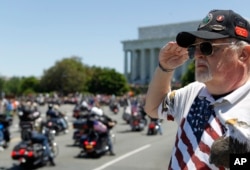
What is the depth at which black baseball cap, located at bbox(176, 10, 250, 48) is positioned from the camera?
2.08 m

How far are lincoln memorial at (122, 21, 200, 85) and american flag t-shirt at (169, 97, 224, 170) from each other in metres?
104

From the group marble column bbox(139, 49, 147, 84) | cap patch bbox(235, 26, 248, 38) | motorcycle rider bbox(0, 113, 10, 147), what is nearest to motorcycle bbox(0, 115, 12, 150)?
motorcycle rider bbox(0, 113, 10, 147)

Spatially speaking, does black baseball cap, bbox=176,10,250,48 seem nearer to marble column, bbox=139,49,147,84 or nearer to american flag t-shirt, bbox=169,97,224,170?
american flag t-shirt, bbox=169,97,224,170

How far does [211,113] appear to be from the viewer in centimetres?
209

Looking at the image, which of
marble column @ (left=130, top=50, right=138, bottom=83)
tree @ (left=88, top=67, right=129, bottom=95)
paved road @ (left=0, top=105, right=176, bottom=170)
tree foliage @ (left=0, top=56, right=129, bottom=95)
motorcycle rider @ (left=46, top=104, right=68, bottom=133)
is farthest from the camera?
marble column @ (left=130, top=50, right=138, bottom=83)

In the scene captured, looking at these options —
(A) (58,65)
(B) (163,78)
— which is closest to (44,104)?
(A) (58,65)

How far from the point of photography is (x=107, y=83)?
3637 inches

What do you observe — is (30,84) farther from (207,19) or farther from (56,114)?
(207,19)

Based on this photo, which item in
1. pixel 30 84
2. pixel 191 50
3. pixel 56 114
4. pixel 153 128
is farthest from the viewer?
pixel 30 84

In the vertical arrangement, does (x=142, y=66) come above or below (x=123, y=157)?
below

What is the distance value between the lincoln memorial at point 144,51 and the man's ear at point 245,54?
343 ft

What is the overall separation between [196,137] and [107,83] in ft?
296

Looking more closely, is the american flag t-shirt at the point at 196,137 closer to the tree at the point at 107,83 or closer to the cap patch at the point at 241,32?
the cap patch at the point at 241,32

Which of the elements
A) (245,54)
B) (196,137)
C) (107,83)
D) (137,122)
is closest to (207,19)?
(245,54)
